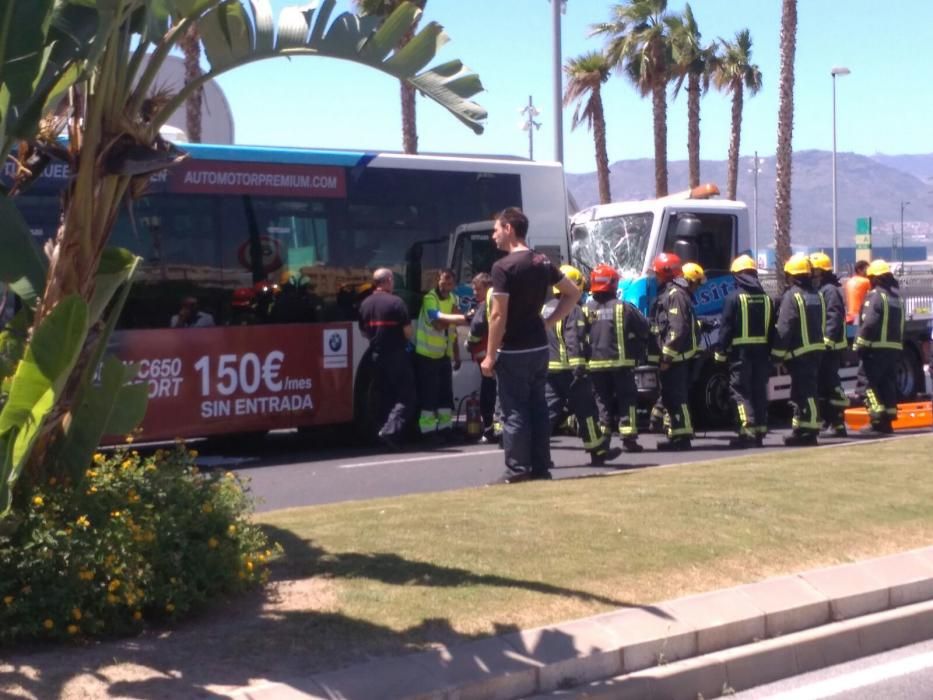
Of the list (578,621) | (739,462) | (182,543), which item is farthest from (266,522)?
(739,462)

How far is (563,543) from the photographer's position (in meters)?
7.41

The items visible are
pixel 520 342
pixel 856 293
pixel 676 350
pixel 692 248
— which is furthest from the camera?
pixel 856 293

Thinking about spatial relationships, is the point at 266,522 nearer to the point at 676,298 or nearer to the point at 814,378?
the point at 676,298

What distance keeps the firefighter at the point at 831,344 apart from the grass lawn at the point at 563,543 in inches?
164

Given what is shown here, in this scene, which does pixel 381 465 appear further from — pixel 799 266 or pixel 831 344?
pixel 831 344

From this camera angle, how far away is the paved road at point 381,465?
11.7 metres

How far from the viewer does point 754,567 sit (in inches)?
281

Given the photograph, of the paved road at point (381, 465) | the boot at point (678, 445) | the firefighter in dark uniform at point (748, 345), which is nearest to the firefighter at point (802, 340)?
the firefighter in dark uniform at point (748, 345)

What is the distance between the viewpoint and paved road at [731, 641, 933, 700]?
5.90 meters

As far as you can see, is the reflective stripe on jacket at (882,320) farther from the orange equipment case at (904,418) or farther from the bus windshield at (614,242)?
the bus windshield at (614,242)

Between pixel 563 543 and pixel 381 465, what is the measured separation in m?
6.14

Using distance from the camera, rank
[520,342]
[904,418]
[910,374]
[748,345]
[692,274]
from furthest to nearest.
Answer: [910,374] < [904,418] < [692,274] < [748,345] < [520,342]

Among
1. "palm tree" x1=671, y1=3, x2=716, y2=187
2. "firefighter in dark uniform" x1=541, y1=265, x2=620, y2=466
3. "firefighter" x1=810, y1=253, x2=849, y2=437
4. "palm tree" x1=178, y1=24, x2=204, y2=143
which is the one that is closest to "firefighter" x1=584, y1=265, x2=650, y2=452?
"firefighter in dark uniform" x1=541, y1=265, x2=620, y2=466

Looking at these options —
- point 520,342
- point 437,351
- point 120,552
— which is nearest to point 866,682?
point 120,552
